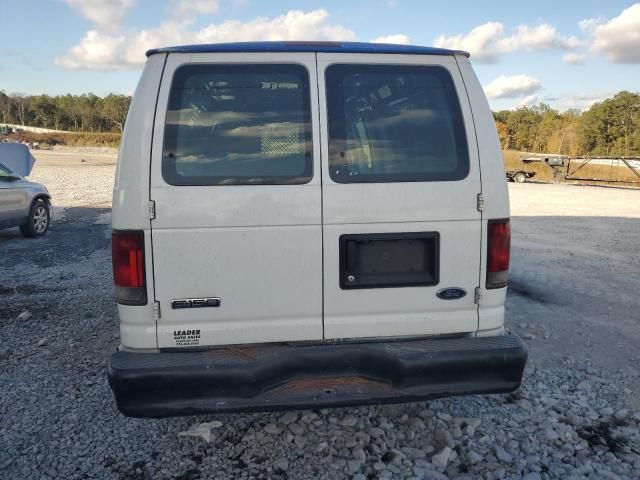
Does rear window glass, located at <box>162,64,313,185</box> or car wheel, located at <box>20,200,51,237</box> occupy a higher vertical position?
rear window glass, located at <box>162,64,313,185</box>

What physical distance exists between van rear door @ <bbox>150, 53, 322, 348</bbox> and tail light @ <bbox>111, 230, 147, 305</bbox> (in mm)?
74

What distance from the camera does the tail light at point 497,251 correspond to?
297 cm

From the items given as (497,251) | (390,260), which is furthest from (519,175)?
(390,260)

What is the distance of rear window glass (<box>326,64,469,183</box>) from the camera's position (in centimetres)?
288

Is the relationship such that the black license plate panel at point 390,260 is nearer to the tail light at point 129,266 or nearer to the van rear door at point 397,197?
the van rear door at point 397,197

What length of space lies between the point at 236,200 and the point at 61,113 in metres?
132

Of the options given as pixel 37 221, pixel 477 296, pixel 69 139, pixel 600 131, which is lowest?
pixel 37 221

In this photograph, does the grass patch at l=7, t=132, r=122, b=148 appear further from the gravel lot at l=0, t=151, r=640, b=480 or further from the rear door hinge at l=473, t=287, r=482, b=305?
the rear door hinge at l=473, t=287, r=482, b=305

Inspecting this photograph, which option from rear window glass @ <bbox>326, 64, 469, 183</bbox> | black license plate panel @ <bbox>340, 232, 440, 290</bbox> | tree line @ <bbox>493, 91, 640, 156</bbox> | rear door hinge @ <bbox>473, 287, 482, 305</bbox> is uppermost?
tree line @ <bbox>493, 91, 640, 156</bbox>

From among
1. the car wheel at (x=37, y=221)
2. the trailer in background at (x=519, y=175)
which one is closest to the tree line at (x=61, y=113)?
the trailer in background at (x=519, y=175)

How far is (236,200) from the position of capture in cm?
275

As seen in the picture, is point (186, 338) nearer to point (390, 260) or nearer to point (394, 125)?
point (390, 260)

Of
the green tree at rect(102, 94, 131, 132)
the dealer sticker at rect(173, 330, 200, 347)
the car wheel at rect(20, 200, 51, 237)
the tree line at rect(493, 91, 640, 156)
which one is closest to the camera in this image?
the dealer sticker at rect(173, 330, 200, 347)

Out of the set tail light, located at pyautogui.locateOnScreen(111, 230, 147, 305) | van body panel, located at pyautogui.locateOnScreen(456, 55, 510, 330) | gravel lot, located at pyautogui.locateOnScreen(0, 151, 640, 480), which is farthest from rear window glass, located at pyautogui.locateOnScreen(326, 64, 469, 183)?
gravel lot, located at pyautogui.locateOnScreen(0, 151, 640, 480)
